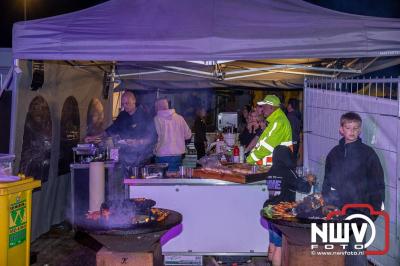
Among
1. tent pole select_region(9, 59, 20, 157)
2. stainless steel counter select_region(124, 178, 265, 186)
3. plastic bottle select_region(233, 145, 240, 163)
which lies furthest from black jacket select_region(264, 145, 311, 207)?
tent pole select_region(9, 59, 20, 157)

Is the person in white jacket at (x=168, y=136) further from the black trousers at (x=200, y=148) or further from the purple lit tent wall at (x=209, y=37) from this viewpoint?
the black trousers at (x=200, y=148)

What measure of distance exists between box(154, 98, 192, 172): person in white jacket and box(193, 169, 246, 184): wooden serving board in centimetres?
173

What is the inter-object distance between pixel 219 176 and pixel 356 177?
197 centimetres

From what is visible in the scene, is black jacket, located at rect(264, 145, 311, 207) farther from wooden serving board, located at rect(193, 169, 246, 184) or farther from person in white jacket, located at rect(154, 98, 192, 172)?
person in white jacket, located at rect(154, 98, 192, 172)

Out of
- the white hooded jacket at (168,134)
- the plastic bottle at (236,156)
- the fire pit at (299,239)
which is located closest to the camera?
the fire pit at (299,239)

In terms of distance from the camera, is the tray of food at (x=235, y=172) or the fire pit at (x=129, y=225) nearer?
the fire pit at (x=129, y=225)

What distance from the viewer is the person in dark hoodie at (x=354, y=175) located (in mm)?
4337

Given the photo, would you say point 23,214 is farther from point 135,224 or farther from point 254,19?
point 254,19

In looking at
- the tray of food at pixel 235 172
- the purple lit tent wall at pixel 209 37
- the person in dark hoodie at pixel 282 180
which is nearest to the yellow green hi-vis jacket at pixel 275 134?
the tray of food at pixel 235 172

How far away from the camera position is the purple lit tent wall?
471 cm

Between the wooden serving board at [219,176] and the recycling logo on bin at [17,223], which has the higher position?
the wooden serving board at [219,176]

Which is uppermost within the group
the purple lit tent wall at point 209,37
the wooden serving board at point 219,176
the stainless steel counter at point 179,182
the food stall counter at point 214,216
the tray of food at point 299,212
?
the purple lit tent wall at point 209,37

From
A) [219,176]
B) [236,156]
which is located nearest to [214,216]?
[219,176]

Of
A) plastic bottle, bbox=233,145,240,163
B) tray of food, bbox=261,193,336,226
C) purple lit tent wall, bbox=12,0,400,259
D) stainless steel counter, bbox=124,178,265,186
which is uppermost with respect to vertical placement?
purple lit tent wall, bbox=12,0,400,259
